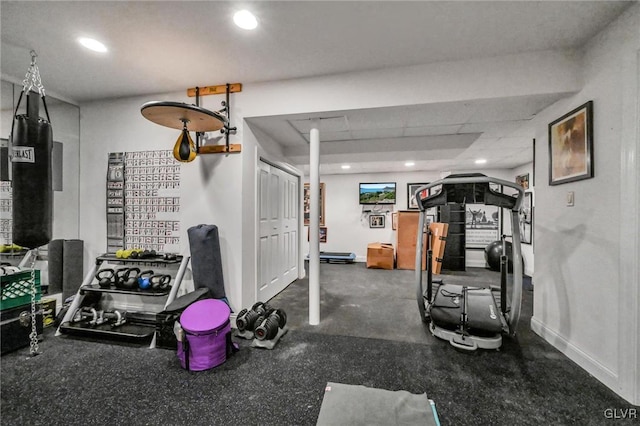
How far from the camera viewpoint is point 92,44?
7.05ft

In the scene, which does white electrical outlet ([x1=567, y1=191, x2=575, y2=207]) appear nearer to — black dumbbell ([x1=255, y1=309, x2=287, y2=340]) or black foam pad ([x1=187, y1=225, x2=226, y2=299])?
black dumbbell ([x1=255, y1=309, x2=287, y2=340])

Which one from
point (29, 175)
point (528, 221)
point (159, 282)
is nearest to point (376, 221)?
point (528, 221)

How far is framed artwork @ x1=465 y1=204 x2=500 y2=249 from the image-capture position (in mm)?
6031

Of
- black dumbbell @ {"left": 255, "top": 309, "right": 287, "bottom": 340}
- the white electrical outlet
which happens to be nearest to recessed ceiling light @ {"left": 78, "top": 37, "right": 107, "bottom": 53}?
black dumbbell @ {"left": 255, "top": 309, "right": 287, "bottom": 340}

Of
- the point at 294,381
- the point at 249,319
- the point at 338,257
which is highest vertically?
the point at 249,319

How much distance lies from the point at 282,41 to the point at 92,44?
1618 millimetres

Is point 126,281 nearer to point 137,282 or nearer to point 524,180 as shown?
point 137,282

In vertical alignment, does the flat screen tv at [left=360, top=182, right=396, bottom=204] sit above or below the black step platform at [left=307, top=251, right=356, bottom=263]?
above

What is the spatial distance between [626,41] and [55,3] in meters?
3.96

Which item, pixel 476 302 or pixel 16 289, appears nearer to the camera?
pixel 16 289

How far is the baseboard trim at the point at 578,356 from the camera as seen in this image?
183 cm

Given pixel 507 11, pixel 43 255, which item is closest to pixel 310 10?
pixel 507 11

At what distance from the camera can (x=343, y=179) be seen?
704 cm

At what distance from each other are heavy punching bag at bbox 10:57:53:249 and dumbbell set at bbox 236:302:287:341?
1.65m
